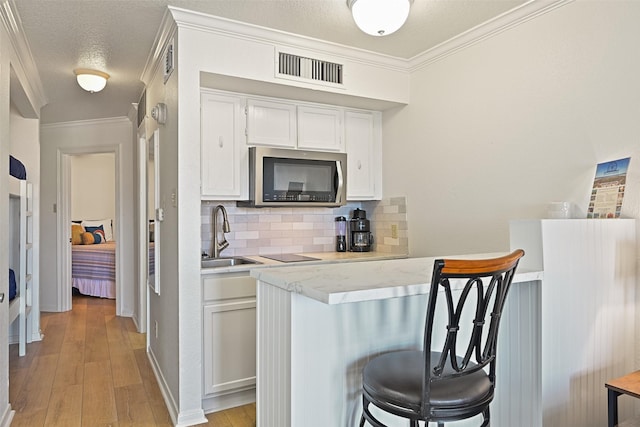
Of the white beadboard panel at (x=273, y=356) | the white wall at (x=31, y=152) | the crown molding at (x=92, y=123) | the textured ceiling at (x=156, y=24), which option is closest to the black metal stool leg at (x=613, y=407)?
the white beadboard panel at (x=273, y=356)

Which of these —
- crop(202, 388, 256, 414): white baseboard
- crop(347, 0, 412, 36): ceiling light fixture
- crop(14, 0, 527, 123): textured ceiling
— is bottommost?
crop(202, 388, 256, 414): white baseboard

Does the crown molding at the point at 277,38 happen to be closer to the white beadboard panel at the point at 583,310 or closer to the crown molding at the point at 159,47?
the crown molding at the point at 159,47

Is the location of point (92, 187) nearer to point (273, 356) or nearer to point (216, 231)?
point (216, 231)

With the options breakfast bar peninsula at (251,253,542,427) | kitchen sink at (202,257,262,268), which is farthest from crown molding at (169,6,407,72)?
breakfast bar peninsula at (251,253,542,427)

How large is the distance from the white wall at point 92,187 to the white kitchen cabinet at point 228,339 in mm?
6394

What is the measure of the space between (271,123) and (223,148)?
1.33ft

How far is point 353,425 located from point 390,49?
7.81 feet

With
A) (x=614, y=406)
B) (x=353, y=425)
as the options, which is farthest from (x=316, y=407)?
(x=614, y=406)

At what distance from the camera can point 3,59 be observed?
7.57 feet

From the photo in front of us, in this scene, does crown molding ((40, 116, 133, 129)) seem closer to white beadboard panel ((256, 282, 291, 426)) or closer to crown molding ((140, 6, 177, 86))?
crown molding ((140, 6, 177, 86))

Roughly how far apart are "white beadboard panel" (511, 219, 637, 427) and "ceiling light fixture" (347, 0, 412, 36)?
3.65 feet

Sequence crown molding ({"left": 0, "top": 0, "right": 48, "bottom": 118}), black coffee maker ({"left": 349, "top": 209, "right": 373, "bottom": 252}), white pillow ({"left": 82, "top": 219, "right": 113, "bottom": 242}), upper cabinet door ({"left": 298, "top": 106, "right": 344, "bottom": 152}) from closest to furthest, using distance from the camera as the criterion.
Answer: crown molding ({"left": 0, "top": 0, "right": 48, "bottom": 118}), upper cabinet door ({"left": 298, "top": 106, "right": 344, "bottom": 152}), black coffee maker ({"left": 349, "top": 209, "right": 373, "bottom": 252}), white pillow ({"left": 82, "top": 219, "right": 113, "bottom": 242})

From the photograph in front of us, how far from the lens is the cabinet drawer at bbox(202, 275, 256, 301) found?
98.5 inches

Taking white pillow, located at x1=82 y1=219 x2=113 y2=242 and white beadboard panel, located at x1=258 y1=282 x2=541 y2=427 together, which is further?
white pillow, located at x1=82 y1=219 x2=113 y2=242
